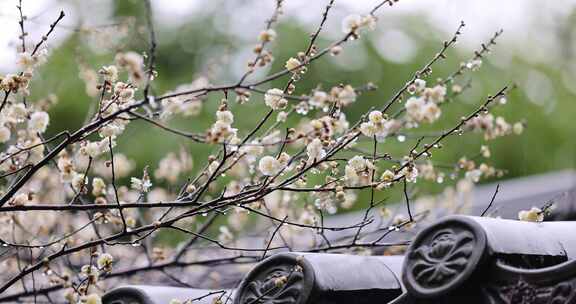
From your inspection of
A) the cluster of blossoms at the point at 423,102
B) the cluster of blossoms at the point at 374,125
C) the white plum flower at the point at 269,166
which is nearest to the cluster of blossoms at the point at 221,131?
the white plum flower at the point at 269,166

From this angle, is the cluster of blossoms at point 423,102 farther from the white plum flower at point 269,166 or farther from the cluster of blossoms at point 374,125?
the white plum flower at point 269,166

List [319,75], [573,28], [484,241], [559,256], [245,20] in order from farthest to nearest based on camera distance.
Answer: [573,28]
[245,20]
[319,75]
[559,256]
[484,241]

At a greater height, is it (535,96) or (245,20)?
(245,20)

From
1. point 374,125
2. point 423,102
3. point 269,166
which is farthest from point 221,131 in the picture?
point 423,102

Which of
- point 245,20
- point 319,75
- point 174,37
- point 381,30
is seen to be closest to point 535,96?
point 381,30

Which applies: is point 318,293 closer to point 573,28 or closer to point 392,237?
point 392,237

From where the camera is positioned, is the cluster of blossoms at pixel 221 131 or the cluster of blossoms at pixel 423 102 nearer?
the cluster of blossoms at pixel 221 131

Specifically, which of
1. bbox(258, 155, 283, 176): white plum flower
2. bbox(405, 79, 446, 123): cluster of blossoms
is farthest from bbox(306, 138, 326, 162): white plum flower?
bbox(405, 79, 446, 123): cluster of blossoms

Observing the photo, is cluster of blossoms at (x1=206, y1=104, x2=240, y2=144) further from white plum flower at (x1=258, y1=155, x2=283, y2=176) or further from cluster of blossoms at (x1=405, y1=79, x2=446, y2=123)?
cluster of blossoms at (x1=405, y1=79, x2=446, y2=123)

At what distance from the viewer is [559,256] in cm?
144

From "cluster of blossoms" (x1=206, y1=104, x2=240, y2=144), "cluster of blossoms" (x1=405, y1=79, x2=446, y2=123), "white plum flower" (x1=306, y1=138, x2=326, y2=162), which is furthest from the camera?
"cluster of blossoms" (x1=405, y1=79, x2=446, y2=123)

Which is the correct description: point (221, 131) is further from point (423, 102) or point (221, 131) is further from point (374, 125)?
point (423, 102)

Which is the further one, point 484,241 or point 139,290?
point 139,290

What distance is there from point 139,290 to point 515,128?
1495 millimetres
